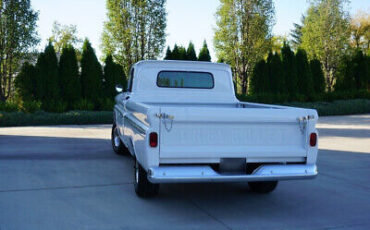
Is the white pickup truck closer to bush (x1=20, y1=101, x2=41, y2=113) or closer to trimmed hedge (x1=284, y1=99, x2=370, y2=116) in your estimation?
bush (x1=20, y1=101, x2=41, y2=113)

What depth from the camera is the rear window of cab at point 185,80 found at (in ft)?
22.3

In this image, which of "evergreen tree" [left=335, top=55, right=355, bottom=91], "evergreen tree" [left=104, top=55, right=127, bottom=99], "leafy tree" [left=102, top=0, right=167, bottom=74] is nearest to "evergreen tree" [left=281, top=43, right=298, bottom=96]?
"evergreen tree" [left=335, top=55, right=355, bottom=91]

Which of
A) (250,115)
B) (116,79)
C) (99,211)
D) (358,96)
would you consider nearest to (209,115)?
(250,115)

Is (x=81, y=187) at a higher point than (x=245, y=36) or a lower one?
lower

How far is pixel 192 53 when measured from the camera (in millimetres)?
19844

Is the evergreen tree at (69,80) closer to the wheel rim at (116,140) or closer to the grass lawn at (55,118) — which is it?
the grass lawn at (55,118)

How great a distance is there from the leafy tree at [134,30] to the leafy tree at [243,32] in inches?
193

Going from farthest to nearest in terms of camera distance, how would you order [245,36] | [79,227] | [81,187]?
[245,36]
[81,187]
[79,227]

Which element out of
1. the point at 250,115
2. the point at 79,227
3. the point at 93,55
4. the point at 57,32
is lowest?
the point at 79,227

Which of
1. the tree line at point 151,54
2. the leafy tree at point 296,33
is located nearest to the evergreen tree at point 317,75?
the tree line at point 151,54

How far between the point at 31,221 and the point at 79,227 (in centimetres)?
58

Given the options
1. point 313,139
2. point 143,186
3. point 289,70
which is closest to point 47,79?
point 289,70

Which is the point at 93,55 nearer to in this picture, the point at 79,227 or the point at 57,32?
the point at 79,227

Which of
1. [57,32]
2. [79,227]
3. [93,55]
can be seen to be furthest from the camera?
[57,32]
